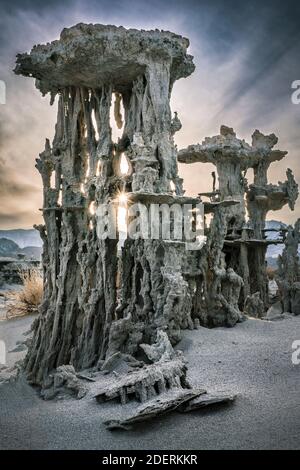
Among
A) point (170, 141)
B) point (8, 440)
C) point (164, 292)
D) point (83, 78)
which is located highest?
point (83, 78)

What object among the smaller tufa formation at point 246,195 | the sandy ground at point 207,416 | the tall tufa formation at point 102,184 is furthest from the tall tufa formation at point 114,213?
the smaller tufa formation at point 246,195

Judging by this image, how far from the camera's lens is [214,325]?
555 cm

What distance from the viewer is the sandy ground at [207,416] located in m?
2.26

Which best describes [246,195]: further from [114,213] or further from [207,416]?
[207,416]

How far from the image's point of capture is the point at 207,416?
257 cm

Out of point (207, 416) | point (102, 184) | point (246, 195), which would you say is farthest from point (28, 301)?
point (207, 416)

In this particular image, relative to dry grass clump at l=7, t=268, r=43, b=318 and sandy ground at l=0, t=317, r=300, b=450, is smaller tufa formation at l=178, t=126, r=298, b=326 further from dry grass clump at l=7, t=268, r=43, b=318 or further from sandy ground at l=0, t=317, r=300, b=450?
dry grass clump at l=7, t=268, r=43, b=318

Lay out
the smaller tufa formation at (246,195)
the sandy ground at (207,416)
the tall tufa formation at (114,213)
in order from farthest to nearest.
Result: the smaller tufa formation at (246,195)
the tall tufa formation at (114,213)
the sandy ground at (207,416)

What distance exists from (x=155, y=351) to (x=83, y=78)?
184 inches

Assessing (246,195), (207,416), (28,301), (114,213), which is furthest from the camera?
(246,195)

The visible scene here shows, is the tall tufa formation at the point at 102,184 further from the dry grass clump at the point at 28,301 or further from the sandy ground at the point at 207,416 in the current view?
the dry grass clump at the point at 28,301

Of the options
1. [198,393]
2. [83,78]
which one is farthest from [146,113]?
[198,393]

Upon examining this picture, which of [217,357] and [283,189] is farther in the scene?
[283,189]
